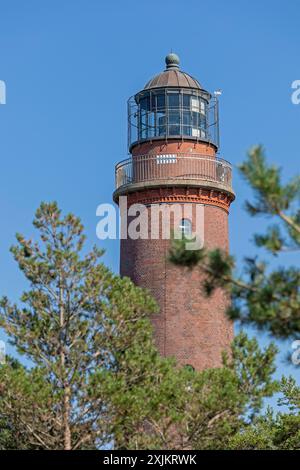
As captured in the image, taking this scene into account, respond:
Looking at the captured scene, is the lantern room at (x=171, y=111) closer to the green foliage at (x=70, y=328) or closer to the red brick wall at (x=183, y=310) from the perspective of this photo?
the red brick wall at (x=183, y=310)

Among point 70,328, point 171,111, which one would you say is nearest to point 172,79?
point 171,111

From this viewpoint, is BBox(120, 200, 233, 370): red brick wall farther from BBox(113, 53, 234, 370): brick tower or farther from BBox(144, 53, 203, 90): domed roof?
BBox(144, 53, 203, 90): domed roof

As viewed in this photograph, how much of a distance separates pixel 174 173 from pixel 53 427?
601 inches

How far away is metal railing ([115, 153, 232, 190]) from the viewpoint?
132 ft

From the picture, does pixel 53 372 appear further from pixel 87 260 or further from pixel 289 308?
pixel 289 308

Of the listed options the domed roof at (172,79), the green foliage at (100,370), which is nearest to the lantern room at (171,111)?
the domed roof at (172,79)

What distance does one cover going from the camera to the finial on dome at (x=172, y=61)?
4235 cm

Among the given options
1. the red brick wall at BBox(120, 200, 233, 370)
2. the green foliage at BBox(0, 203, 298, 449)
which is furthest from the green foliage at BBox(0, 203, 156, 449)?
the red brick wall at BBox(120, 200, 233, 370)

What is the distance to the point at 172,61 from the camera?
139ft

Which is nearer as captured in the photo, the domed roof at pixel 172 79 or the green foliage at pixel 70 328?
the green foliage at pixel 70 328

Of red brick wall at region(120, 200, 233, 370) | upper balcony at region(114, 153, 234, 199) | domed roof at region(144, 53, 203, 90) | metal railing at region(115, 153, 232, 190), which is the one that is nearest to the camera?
red brick wall at region(120, 200, 233, 370)

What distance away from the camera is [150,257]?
129 feet

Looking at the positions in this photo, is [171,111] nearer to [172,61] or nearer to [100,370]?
[172,61]

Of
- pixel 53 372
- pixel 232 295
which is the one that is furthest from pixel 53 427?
pixel 232 295
